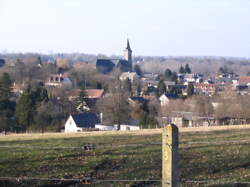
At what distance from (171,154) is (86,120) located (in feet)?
134

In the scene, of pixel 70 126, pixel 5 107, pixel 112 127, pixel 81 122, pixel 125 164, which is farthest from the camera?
pixel 81 122

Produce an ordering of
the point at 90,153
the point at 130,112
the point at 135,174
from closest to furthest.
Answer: the point at 135,174 < the point at 90,153 < the point at 130,112

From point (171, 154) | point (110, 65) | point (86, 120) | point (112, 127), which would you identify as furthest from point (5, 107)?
point (110, 65)

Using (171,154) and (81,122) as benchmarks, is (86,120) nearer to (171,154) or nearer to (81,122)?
(81,122)

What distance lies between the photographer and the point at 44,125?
138 feet

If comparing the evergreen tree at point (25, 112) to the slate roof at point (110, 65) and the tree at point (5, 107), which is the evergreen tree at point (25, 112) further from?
the slate roof at point (110, 65)

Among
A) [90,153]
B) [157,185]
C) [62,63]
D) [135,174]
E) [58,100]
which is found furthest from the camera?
[62,63]

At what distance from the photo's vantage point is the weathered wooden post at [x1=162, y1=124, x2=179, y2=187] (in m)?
A: 5.41

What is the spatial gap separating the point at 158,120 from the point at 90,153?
27.5 m

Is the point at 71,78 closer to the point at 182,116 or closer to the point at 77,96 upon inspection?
the point at 77,96

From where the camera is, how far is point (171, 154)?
541 cm

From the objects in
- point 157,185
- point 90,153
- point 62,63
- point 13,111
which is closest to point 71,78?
point 62,63

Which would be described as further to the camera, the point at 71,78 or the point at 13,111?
the point at 71,78

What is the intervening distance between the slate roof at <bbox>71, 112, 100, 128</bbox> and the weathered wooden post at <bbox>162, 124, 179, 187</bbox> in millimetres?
38678
